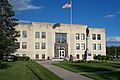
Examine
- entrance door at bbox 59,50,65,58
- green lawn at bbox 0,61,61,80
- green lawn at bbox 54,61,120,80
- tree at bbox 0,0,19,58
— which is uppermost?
tree at bbox 0,0,19,58

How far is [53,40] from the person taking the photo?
6869 cm

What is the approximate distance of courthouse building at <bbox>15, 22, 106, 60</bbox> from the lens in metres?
66.8

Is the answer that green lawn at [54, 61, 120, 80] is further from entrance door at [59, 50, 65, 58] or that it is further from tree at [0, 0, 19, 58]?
entrance door at [59, 50, 65, 58]

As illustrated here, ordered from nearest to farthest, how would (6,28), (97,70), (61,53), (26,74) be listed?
1. (26,74)
2. (97,70)
3. (6,28)
4. (61,53)

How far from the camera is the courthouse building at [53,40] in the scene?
66812 millimetres

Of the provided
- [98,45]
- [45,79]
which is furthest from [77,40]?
→ [45,79]

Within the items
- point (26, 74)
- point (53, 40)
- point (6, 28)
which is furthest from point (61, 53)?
point (26, 74)

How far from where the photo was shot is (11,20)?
92.3 ft

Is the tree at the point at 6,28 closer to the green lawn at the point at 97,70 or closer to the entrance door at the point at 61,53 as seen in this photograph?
the green lawn at the point at 97,70

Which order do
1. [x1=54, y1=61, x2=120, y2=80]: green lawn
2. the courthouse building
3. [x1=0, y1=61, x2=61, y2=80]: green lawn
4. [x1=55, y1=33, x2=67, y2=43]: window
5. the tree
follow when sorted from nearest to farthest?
[x1=0, y1=61, x2=61, y2=80]: green lawn, [x1=54, y1=61, x2=120, y2=80]: green lawn, the tree, the courthouse building, [x1=55, y1=33, x2=67, y2=43]: window

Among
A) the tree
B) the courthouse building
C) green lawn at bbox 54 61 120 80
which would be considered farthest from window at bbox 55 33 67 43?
the tree

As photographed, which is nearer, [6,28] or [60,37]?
[6,28]

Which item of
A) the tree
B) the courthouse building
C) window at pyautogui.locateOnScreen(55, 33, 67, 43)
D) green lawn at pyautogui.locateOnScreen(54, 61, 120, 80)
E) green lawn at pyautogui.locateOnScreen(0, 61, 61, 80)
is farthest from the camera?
window at pyautogui.locateOnScreen(55, 33, 67, 43)

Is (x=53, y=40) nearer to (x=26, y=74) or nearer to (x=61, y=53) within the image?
(x=61, y=53)
